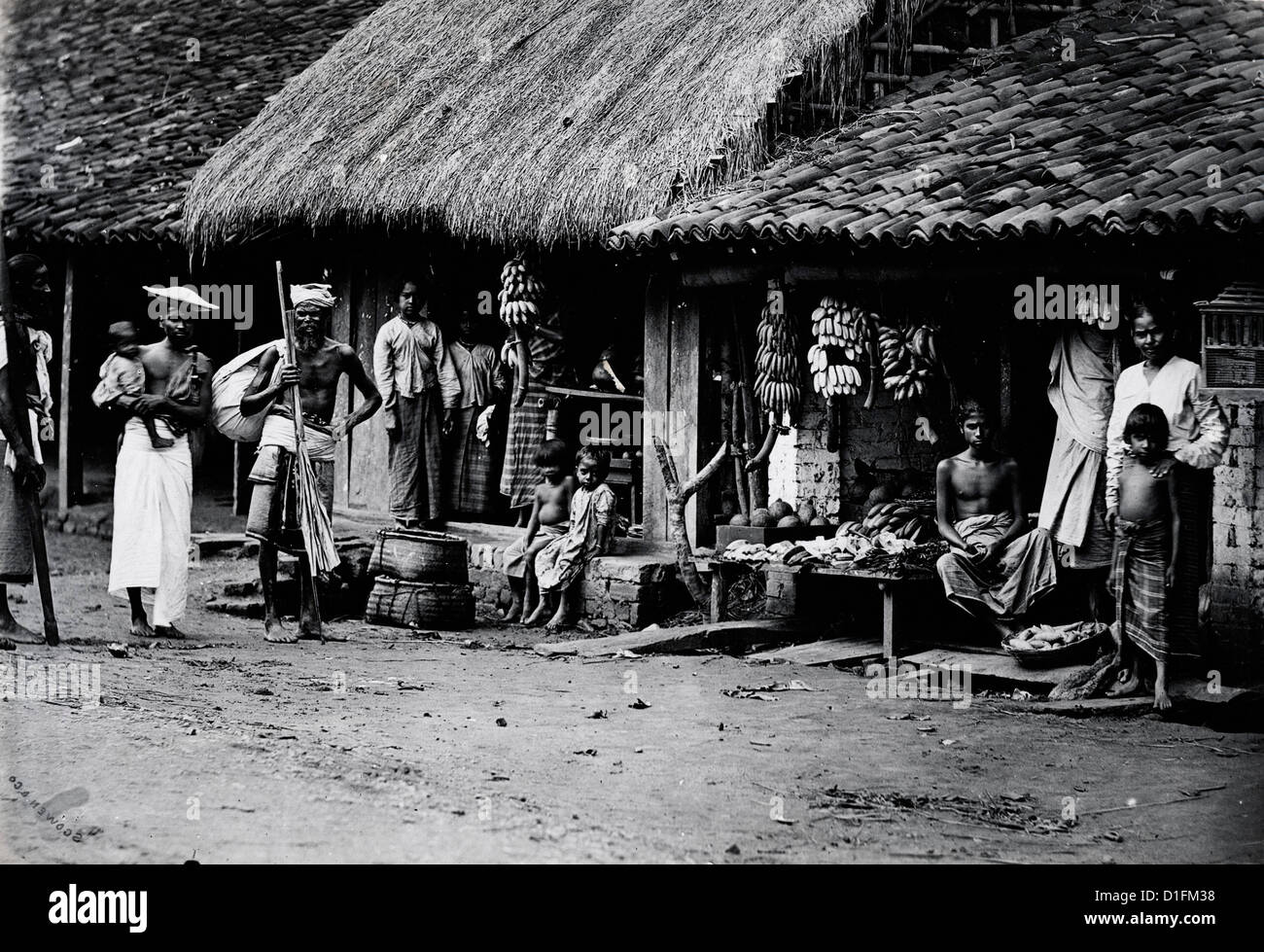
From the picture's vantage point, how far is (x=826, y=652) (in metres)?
9.53

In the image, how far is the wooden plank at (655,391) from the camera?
36.2ft

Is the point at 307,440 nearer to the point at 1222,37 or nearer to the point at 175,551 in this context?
the point at 175,551

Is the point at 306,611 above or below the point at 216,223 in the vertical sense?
below

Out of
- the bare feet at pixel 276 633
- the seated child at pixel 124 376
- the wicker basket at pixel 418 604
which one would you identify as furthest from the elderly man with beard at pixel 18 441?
the wicker basket at pixel 418 604

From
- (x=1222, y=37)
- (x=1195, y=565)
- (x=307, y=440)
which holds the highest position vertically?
(x=1222, y=37)

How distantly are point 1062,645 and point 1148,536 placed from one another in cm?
90

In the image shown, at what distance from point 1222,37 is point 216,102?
9.42 m

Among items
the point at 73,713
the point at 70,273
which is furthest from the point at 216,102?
the point at 73,713

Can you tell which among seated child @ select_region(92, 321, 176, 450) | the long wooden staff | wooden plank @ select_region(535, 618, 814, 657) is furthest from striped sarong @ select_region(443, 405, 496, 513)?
the long wooden staff

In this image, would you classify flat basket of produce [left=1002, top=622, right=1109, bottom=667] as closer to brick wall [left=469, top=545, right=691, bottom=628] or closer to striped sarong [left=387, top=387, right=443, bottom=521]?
brick wall [left=469, top=545, right=691, bottom=628]

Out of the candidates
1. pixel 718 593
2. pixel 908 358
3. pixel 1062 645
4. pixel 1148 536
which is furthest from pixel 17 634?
pixel 1148 536

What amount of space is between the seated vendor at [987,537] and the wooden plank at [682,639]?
1.28m

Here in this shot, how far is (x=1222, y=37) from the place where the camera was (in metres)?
10.0

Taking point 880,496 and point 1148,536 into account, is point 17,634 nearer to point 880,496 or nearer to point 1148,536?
point 880,496
